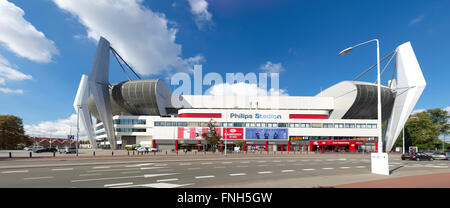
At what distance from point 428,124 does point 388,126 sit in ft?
58.8

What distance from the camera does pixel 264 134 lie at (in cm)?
5619

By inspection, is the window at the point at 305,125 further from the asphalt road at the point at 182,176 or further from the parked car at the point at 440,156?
the asphalt road at the point at 182,176

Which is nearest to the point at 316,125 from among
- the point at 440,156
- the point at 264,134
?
the point at 264,134

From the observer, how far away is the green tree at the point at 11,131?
52.0m

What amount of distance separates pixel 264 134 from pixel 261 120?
4467 mm

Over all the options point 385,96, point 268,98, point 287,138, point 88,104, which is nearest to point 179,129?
point 287,138

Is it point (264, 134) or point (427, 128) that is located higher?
point (427, 128)

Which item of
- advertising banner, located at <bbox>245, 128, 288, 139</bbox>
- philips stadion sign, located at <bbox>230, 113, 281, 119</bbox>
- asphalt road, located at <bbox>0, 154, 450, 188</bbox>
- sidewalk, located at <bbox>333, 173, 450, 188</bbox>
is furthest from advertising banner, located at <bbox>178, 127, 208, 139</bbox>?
sidewalk, located at <bbox>333, 173, 450, 188</bbox>

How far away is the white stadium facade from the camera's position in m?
55.3

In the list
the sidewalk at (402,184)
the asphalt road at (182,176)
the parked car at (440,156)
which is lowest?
the parked car at (440,156)

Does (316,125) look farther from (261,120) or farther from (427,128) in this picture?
(427,128)

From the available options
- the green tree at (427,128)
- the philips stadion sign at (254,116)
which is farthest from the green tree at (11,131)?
→ the green tree at (427,128)

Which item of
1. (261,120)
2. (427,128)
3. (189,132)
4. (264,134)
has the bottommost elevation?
(264,134)
